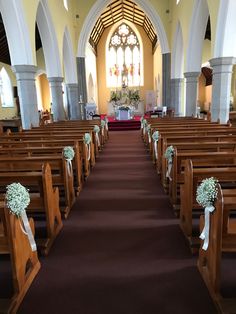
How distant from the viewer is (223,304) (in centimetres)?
199

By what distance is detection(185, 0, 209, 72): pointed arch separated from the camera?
9.25 meters

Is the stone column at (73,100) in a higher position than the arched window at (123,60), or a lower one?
lower

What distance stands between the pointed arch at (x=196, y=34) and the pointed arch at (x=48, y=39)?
504 cm

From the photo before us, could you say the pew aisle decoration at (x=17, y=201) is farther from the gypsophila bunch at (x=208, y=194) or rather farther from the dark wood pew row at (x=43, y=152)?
the dark wood pew row at (x=43, y=152)

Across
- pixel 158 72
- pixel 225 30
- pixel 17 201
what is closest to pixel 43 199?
pixel 17 201

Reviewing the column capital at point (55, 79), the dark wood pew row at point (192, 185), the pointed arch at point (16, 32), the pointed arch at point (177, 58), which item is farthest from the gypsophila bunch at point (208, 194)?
the pointed arch at point (177, 58)

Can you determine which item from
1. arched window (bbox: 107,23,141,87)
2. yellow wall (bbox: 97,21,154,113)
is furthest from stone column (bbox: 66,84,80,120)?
yellow wall (bbox: 97,21,154,113)

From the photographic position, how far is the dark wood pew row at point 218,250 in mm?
1945

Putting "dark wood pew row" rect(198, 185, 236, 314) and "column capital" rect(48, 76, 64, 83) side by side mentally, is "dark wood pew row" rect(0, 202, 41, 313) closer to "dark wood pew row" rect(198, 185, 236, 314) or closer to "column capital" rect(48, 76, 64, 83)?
"dark wood pew row" rect(198, 185, 236, 314)

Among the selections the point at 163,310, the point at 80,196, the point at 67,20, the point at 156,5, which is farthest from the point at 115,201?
the point at 156,5

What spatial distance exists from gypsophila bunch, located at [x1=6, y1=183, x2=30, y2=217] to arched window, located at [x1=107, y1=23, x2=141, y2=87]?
2256 cm

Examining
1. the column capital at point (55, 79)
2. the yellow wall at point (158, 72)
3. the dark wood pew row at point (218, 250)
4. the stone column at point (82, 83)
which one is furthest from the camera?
the yellow wall at point (158, 72)

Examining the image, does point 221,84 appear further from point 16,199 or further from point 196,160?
point 16,199

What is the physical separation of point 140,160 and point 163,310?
4804 millimetres
